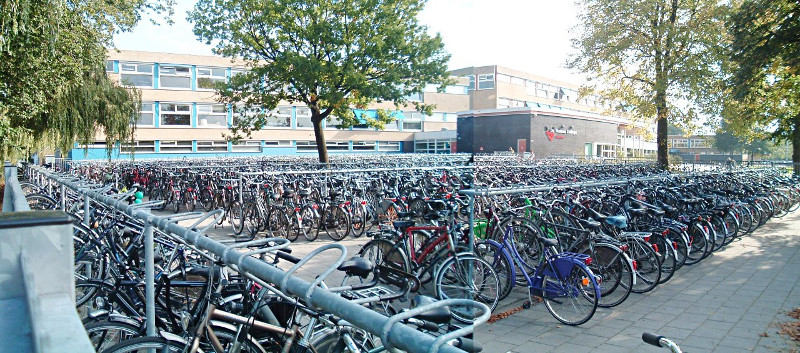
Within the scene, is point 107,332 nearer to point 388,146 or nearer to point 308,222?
point 308,222

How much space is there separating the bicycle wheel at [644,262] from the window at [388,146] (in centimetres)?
3824

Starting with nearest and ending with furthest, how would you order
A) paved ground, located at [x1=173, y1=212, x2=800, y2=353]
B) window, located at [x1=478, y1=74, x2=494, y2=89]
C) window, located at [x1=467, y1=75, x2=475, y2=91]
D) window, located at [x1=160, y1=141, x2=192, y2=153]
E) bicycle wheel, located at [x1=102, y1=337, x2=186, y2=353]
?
1. bicycle wheel, located at [x1=102, y1=337, x2=186, y2=353]
2. paved ground, located at [x1=173, y1=212, x2=800, y2=353]
3. window, located at [x1=160, y1=141, x2=192, y2=153]
4. window, located at [x1=478, y1=74, x2=494, y2=89]
5. window, located at [x1=467, y1=75, x2=475, y2=91]

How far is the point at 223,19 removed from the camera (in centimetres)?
1711

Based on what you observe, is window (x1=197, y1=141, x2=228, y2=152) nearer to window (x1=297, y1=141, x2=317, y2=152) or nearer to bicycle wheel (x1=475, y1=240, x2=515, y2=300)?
window (x1=297, y1=141, x2=317, y2=152)

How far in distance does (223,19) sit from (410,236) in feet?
46.3

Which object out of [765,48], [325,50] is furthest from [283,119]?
[765,48]

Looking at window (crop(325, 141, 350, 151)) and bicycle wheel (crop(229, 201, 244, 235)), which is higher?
window (crop(325, 141, 350, 151))

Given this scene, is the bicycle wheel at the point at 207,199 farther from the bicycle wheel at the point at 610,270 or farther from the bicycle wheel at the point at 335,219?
the bicycle wheel at the point at 610,270

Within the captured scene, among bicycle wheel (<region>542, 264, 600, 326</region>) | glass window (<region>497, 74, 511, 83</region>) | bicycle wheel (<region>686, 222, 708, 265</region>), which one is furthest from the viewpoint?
glass window (<region>497, 74, 511, 83</region>)

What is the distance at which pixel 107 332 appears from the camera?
2533 mm

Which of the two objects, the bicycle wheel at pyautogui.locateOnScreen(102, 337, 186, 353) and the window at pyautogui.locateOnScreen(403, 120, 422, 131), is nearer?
the bicycle wheel at pyautogui.locateOnScreen(102, 337, 186, 353)

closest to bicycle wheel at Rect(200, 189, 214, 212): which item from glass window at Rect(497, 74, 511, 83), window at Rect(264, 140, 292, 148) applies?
window at Rect(264, 140, 292, 148)

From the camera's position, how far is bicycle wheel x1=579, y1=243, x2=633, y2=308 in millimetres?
4969

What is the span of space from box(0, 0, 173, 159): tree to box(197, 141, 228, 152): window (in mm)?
20029
